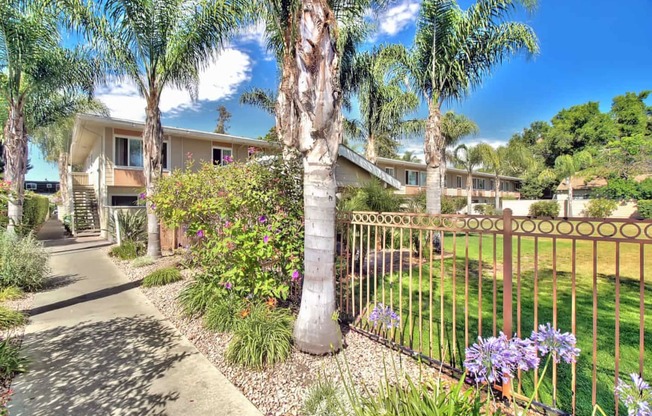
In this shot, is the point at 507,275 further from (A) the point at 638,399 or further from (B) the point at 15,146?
(B) the point at 15,146

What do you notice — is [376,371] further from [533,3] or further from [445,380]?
[533,3]

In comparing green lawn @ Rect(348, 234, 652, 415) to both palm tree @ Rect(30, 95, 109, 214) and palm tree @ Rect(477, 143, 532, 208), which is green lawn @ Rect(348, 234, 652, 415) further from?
palm tree @ Rect(477, 143, 532, 208)

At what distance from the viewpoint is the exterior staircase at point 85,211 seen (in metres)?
20.2

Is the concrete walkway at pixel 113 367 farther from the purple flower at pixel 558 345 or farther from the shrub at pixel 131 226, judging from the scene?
the shrub at pixel 131 226

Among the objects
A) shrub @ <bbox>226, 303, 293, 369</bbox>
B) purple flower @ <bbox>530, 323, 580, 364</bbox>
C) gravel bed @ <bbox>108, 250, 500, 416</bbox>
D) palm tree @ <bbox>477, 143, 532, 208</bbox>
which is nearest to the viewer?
Answer: purple flower @ <bbox>530, 323, 580, 364</bbox>

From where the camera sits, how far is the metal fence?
2697 millimetres

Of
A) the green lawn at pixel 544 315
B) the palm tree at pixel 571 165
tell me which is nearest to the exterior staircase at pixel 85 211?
the green lawn at pixel 544 315

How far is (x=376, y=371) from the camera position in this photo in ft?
11.9

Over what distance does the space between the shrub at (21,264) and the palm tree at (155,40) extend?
2.70 m

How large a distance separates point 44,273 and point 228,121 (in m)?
34.0

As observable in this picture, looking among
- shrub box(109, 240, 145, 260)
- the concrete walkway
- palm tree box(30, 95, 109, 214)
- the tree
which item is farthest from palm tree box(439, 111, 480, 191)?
the concrete walkway

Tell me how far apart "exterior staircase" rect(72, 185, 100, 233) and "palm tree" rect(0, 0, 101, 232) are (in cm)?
849

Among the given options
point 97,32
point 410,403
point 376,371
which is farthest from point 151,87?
point 410,403

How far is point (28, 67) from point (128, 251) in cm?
686
